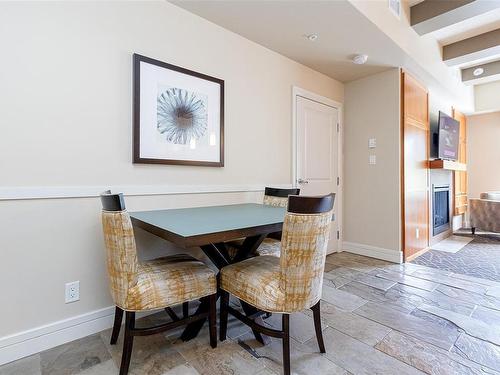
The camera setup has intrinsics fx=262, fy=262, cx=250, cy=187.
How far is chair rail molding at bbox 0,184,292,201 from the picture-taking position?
57.9 inches

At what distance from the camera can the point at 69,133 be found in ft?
5.36

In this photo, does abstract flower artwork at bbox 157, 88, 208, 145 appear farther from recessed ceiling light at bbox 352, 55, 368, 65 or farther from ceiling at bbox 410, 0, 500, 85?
ceiling at bbox 410, 0, 500, 85

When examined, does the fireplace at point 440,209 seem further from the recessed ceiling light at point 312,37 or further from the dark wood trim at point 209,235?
the dark wood trim at point 209,235

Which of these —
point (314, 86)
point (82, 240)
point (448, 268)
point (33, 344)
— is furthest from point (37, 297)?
point (448, 268)

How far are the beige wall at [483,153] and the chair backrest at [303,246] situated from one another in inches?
237

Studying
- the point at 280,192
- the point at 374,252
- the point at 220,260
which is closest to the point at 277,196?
the point at 280,192

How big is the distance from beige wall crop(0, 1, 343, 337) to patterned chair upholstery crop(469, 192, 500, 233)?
478 centimetres

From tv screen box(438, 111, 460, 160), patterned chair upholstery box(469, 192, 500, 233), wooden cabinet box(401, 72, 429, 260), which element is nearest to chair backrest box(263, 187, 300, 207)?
wooden cabinet box(401, 72, 429, 260)

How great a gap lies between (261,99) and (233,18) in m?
0.76

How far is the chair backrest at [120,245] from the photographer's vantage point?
1285 millimetres

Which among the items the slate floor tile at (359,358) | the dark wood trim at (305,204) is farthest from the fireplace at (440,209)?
the dark wood trim at (305,204)

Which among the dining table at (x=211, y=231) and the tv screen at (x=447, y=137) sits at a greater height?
the tv screen at (x=447, y=137)

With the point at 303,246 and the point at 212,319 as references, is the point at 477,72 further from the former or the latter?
the point at 212,319

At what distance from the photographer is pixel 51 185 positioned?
158cm
